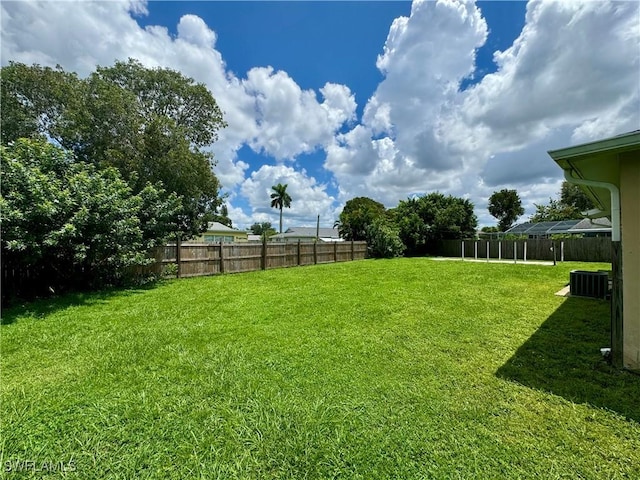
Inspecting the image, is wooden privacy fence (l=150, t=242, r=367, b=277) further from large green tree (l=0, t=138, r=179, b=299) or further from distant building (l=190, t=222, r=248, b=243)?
distant building (l=190, t=222, r=248, b=243)

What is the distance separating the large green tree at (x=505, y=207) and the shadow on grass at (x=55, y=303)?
41.7 meters

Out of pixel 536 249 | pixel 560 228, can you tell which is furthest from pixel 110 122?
pixel 560 228

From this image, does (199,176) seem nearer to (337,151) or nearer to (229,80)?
(229,80)

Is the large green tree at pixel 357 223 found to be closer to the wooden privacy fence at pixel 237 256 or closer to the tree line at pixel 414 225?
the tree line at pixel 414 225

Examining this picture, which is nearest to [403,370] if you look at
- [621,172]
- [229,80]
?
[621,172]

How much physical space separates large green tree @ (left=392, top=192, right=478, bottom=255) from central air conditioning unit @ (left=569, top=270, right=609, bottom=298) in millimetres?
15129

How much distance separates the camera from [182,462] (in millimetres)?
1916

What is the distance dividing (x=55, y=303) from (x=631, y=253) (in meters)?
9.47

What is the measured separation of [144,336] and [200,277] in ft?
20.5

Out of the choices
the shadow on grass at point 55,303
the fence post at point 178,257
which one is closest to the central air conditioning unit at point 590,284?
the shadow on grass at point 55,303

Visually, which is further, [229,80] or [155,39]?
[229,80]

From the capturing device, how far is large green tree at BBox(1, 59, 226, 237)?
1059 centimetres

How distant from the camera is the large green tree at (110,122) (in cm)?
1059

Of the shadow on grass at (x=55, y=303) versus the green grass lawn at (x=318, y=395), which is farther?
the shadow on grass at (x=55, y=303)
